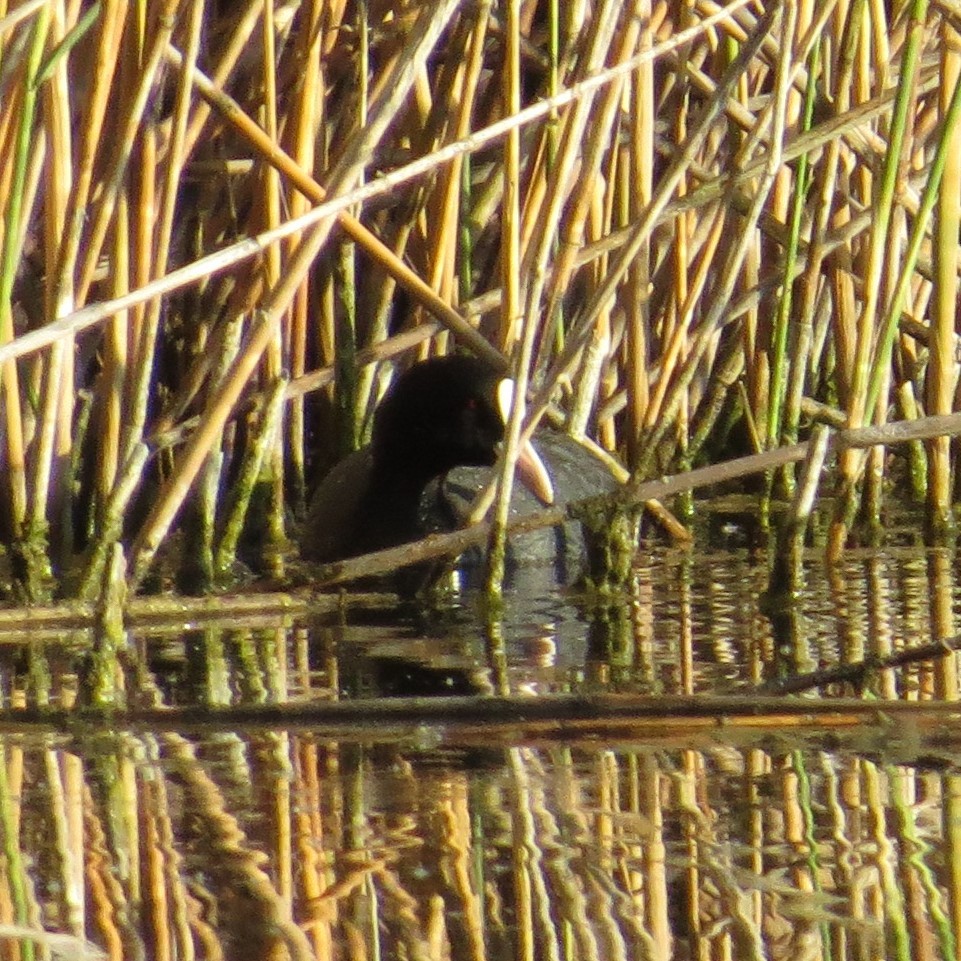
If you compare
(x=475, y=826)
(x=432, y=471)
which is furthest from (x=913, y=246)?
(x=475, y=826)

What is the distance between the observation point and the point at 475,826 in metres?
2.27

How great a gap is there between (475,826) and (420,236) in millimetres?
2549

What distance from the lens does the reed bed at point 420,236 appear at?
3.48 meters

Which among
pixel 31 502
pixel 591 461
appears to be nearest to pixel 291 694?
pixel 31 502

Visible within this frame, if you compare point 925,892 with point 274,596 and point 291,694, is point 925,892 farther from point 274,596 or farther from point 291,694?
point 274,596

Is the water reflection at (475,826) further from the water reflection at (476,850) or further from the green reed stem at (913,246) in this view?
the green reed stem at (913,246)

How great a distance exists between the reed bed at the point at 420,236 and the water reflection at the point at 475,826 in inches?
16.8

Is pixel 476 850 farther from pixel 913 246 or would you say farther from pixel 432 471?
pixel 432 471

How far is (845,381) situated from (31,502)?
1.70 meters

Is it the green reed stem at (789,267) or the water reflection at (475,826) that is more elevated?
the green reed stem at (789,267)

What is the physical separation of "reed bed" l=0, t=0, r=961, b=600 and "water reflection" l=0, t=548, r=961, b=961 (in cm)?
43

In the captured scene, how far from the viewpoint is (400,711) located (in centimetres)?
256

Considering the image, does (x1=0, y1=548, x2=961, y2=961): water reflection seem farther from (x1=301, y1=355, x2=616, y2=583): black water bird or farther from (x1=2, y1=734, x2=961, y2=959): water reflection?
(x1=301, y1=355, x2=616, y2=583): black water bird

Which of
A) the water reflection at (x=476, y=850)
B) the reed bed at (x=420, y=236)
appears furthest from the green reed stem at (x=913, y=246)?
the water reflection at (x=476, y=850)
